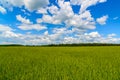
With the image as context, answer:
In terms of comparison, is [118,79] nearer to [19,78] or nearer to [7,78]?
[19,78]

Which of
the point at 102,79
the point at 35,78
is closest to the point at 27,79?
the point at 35,78

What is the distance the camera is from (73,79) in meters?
4.43

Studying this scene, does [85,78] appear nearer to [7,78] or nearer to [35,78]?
[35,78]

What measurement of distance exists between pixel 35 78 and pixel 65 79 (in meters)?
0.82

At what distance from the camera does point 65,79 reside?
4309mm

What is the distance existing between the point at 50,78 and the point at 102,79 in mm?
1398

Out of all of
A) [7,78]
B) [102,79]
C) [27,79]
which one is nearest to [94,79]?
[102,79]

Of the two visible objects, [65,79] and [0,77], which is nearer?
[65,79]

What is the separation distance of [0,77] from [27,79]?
0.84m

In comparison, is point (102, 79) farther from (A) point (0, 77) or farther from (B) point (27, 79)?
(A) point (0, 77)

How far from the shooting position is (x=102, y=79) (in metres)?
4.38

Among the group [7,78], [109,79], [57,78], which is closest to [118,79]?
[109,79]

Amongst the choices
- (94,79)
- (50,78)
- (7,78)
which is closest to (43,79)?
(50,78)

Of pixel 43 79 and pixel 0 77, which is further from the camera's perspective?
pixel 0 77
